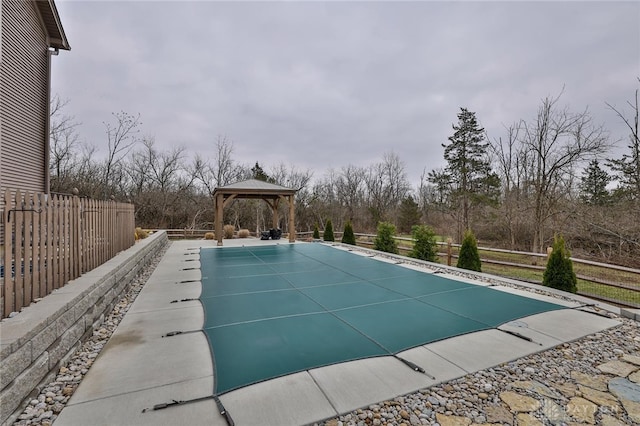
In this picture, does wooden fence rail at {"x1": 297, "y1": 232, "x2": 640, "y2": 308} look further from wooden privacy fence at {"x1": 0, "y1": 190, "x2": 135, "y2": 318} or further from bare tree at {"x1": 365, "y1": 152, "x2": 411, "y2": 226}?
bare tree at {"x1": 365, "y1": 152, "x2": 411, "y2": 226}

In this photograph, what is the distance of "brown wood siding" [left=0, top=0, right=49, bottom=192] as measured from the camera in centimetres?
633

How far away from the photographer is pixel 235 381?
2287mm

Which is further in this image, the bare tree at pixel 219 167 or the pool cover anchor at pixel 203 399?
the bare tree at pixel 219 167

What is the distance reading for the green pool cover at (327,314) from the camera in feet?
8.94

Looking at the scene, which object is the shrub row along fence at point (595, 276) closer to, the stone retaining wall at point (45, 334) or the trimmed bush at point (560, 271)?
the trimmed bush at point (560, 271)

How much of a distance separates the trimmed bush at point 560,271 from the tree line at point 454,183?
9.40ft

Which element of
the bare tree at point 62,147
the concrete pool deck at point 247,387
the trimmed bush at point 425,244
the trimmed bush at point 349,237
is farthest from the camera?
the bare tree at point 62,147

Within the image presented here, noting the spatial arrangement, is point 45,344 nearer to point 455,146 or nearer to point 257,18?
point 257,18

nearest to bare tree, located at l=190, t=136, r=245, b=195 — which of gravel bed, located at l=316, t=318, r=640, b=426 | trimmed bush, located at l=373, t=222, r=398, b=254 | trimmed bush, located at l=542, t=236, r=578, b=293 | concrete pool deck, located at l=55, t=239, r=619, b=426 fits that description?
trimmed bush, located at l=373, t=222, r=398, b=254

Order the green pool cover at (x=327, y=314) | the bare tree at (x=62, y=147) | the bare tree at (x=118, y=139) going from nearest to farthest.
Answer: the green pool cover at (x=327, y=314), the bare tree at (x=62, y=147), the bare tree at (x=118, y=139)

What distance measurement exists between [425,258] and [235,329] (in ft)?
22.8

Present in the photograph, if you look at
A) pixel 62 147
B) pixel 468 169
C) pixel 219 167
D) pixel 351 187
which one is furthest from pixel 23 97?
pixel 351 187

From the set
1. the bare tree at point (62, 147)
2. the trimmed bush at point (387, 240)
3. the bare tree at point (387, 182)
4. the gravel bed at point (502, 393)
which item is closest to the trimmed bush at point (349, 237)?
the trimmed bush at point (387, 240)

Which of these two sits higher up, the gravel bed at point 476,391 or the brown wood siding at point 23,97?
the brown wood siding at point 23,97
